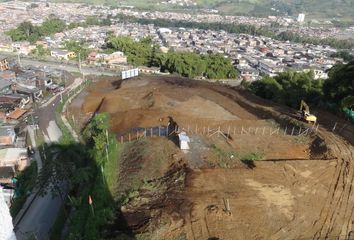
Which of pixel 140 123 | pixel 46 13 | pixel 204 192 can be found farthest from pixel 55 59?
pixel 46 13

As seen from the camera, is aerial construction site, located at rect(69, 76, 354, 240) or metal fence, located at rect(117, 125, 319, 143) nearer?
aerial construction site, located at rect(69, 76, 354, 240)

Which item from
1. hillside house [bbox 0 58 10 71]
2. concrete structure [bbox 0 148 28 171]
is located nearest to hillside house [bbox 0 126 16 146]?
concrete structure [bbox 0 148 28 171]

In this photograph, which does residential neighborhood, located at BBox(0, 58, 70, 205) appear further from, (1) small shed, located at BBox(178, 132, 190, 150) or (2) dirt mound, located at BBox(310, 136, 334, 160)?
(2) dirt mound, located at BBox(310, 136, 334, 160)

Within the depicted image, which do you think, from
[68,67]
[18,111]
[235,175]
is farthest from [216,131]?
[68,67]

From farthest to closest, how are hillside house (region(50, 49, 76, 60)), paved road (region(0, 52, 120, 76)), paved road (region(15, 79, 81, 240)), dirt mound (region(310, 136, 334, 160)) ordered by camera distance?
hillside house (region(50, 49, 76, 60)), paved road (region(0, 52, 120, 76)), dirt mound (region(310, 136, 334, 160)), paved road (region(15, 79, 81, 240))

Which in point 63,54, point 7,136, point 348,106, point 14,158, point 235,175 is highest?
point 348,106

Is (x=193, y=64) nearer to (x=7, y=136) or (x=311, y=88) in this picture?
(x=311, y=88)

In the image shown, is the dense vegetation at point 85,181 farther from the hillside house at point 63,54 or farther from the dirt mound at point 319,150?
the hillside house at point 63,54
